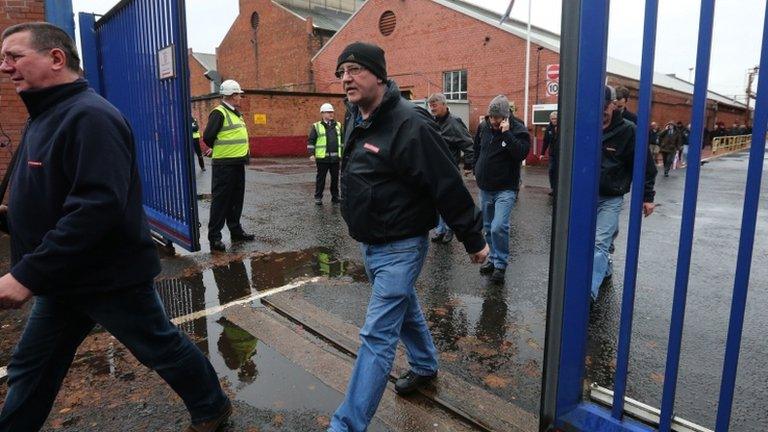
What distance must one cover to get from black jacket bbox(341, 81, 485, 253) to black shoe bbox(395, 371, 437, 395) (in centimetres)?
95

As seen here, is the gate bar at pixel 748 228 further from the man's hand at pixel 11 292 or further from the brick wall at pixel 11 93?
the brick wall at pixel 11 93

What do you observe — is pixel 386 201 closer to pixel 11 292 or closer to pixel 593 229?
pixel 593 229

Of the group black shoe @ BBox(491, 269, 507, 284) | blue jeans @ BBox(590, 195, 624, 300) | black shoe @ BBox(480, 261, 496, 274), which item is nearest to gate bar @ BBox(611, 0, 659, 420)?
blue jeans @ BBox(590, 195, 624, 300)

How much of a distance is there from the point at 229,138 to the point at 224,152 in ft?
0.60

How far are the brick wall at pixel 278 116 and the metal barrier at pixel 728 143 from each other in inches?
921

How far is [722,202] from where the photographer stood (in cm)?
1098

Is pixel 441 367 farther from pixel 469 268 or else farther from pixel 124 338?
pixel 469 268

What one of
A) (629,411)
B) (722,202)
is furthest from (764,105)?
(722,202)

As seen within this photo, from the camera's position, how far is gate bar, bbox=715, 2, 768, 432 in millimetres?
1527

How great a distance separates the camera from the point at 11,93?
6.80m

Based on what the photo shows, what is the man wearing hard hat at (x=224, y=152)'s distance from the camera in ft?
20.0

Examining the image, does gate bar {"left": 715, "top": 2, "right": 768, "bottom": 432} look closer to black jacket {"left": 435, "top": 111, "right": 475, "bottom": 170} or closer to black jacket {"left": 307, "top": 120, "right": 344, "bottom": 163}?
black jacket {"left": 435, "top": 111, "right": 475, "bottom": 170}

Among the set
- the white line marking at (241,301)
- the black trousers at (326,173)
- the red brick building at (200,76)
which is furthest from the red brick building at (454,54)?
the red brick building at (200,76)

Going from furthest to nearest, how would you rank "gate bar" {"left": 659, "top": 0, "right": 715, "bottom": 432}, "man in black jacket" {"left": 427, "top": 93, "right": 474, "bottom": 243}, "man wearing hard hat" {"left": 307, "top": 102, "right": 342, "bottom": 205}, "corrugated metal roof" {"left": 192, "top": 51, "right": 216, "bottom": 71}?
"corrugated metal roof" {"left": 192, "top": 51, "right": 216, "bottom": 71} → "man wearing hard hat" {"left": 307, "top": 102, "right": 342, "bottom": 205} → "man in black jacket" {"left": 427, "top": 93, "right": 474, "bottom": 243} → "gate bar" {"left": 659, "top": 0, "right": 715, "bottom": 432}
